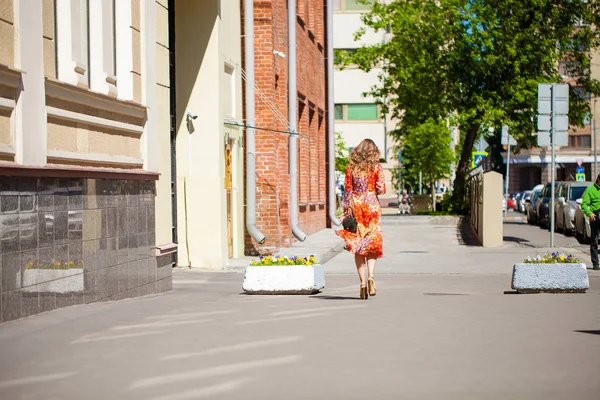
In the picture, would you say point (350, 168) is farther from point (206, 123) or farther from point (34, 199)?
point (206, 123)

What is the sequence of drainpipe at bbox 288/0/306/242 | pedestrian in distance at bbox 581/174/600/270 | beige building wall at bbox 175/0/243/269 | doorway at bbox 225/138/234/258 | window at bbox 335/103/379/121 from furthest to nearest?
1. window at bbox 335/103/379/121
2. drainpipe at bbox 288/0/306/242
3. doorway at bbox 225/138/234/258
4. pedestrian in distance at bbox 581/174/600/270
5. beige building wall at bbox 175/0/243/269

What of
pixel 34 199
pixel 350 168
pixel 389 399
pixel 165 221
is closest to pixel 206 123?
pixel 165 221

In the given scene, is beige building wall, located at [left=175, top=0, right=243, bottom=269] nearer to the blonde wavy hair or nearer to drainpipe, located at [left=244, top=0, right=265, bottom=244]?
drainpipe, located at [left=244, top=0, right=265, bottom=244]

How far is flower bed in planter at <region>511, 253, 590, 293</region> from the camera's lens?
43.7ft

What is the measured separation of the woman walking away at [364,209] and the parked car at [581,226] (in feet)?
61.1

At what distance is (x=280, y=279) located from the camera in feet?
44.2

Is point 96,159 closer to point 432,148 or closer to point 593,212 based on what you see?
point 593,212

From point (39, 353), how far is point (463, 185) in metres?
40.1

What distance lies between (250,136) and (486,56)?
73.9 ft

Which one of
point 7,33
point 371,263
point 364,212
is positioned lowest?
point 371,263

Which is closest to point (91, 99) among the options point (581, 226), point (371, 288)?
point (371, 288)

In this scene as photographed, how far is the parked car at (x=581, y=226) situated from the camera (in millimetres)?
30953

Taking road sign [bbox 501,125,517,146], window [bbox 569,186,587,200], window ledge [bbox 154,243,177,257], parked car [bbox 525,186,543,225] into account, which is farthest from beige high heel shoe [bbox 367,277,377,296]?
parked car [bbox 525,186,543,225]

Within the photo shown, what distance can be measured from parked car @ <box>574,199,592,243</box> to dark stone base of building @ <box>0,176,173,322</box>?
757 inches
